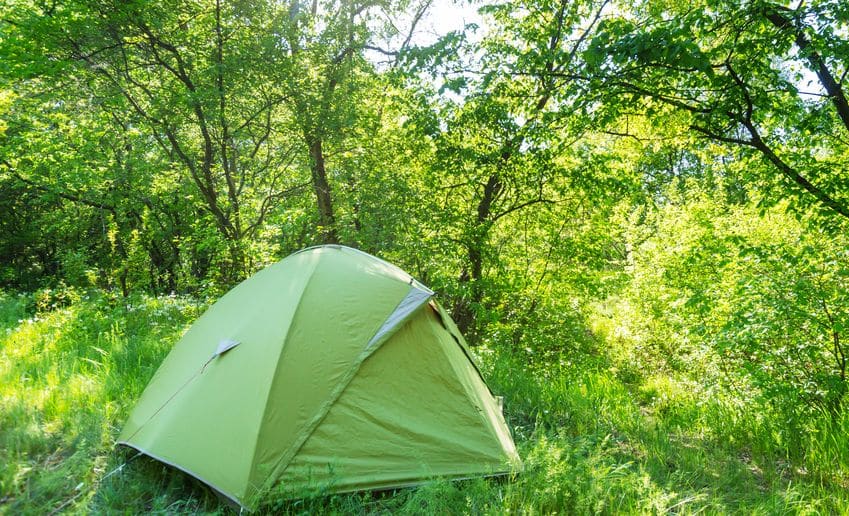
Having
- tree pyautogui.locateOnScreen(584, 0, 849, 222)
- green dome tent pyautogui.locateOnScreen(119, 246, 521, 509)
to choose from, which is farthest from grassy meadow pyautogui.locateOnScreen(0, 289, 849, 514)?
tree pyautogui.locateOnScreen(584, 0, 849, 222)

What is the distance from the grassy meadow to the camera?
8.46ft

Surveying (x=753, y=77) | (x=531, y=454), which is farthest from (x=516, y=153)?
(x=531, y=454)

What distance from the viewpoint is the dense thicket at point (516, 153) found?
4.26 m

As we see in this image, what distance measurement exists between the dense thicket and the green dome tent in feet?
8.87

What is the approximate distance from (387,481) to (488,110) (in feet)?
15.3

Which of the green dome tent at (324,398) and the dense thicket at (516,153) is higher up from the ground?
the dense thicket at (516,153)

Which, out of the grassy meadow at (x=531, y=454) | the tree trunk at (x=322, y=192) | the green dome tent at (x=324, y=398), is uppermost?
the tree trunk at (x=322, y=192)

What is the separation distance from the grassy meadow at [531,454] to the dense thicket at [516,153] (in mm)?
452

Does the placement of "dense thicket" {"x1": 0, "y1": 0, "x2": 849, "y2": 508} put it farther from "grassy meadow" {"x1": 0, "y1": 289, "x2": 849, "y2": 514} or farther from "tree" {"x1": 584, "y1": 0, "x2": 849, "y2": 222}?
"grassy meadow" {"x1": 0, "y1": 289, "x2": 849, "y2": 514}

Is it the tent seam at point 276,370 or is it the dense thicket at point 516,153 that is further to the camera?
the dense thicket at point 516,153

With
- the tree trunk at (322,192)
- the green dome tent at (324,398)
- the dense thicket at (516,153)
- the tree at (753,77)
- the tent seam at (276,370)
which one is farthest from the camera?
the tree trunk at (322,192)

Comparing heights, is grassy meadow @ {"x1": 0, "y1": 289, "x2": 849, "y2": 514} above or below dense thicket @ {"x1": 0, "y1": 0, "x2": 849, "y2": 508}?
below

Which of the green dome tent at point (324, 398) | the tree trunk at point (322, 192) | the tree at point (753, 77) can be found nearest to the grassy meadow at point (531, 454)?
the green dome tent at point (324, 398)

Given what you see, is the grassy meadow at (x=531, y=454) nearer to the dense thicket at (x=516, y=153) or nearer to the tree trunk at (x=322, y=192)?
the dense thicket at (x=516, y=153)
